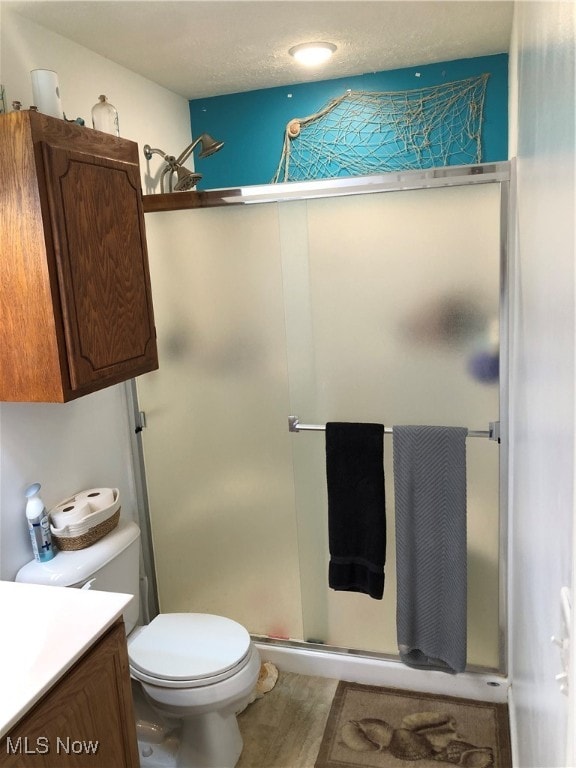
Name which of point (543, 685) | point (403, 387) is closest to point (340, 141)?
point (403, 387)

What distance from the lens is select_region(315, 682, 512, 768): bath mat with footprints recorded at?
81.4 inches

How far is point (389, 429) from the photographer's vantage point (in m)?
2.21

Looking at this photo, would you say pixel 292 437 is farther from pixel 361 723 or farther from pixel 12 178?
pixel 12 178

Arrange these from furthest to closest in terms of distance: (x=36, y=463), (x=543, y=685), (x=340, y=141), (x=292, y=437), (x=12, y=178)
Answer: (x=340, y=141)
(x=292, y=437)
(x=36, y=463)
(x=12, y=178)
(x=543, y=685)

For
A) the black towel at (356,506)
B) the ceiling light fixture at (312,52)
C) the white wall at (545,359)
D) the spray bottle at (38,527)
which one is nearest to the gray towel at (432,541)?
the black towel at (356,506)

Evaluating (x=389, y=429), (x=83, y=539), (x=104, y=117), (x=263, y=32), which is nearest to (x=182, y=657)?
(x=83, y=539)

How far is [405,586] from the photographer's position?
2.27 m

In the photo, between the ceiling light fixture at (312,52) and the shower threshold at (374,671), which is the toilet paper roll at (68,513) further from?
the ceiling light fixture at (312,52)

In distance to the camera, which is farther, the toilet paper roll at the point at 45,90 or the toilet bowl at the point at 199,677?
the toilet bowl at the point at 199,677

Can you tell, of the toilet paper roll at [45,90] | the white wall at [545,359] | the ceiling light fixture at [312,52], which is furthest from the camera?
the ceiling light fixture at [312,52]

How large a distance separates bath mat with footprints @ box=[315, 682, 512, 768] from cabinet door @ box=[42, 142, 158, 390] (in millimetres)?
1433

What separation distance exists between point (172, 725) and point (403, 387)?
1.39 metres

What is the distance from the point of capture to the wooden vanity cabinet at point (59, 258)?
5.31ft

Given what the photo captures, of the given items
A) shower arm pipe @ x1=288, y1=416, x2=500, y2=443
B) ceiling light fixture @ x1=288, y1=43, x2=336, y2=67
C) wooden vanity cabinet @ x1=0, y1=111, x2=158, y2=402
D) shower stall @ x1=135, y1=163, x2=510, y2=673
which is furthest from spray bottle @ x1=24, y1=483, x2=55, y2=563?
ceiling light fixture @ x1=288, y1=43, x2=336, y2=67
